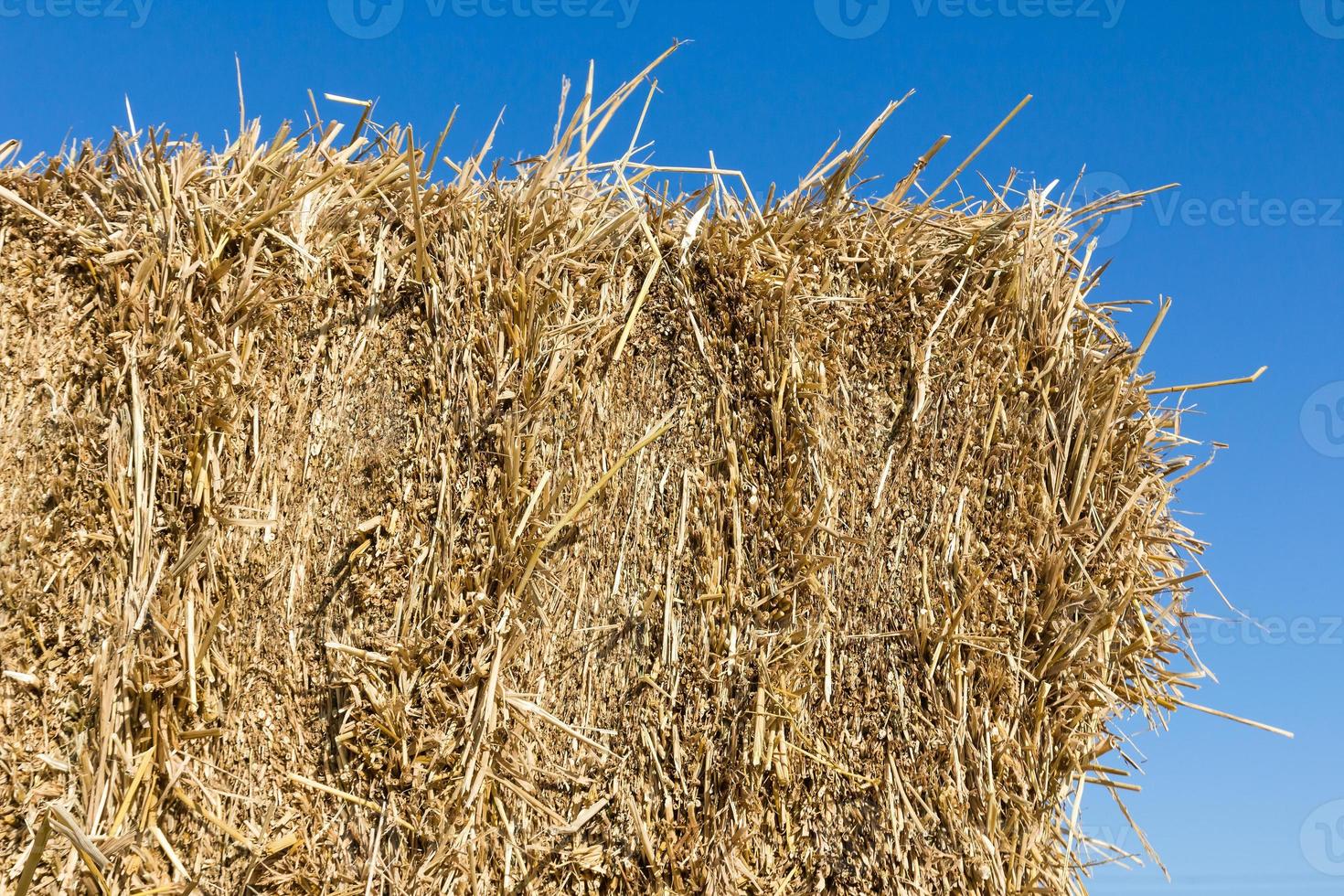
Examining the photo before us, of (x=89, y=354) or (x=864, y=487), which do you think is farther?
(x=864, y=487)

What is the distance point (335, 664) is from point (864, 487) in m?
1.37

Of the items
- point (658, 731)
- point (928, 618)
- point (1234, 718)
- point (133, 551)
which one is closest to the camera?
point (133, 551)

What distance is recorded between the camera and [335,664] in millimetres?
2406

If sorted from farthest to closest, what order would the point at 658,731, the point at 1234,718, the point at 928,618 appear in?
1. the point at 1234,718
2. the point at 928,618
3. the point at 658,731

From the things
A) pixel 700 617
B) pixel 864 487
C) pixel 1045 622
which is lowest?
pixel 700 617

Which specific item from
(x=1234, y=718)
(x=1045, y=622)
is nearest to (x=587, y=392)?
(x=1045, y=622)

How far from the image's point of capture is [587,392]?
2.62 metres

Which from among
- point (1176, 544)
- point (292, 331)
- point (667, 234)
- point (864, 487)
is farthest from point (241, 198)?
point (1176, 544)

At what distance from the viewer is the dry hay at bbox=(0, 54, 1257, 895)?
7.70 feet

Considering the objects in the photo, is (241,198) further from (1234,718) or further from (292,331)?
(1234,718)

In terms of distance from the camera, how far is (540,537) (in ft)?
8.18

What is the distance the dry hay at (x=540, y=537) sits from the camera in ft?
7.70

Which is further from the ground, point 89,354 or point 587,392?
point 587,392

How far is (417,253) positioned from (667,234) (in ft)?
2.13
